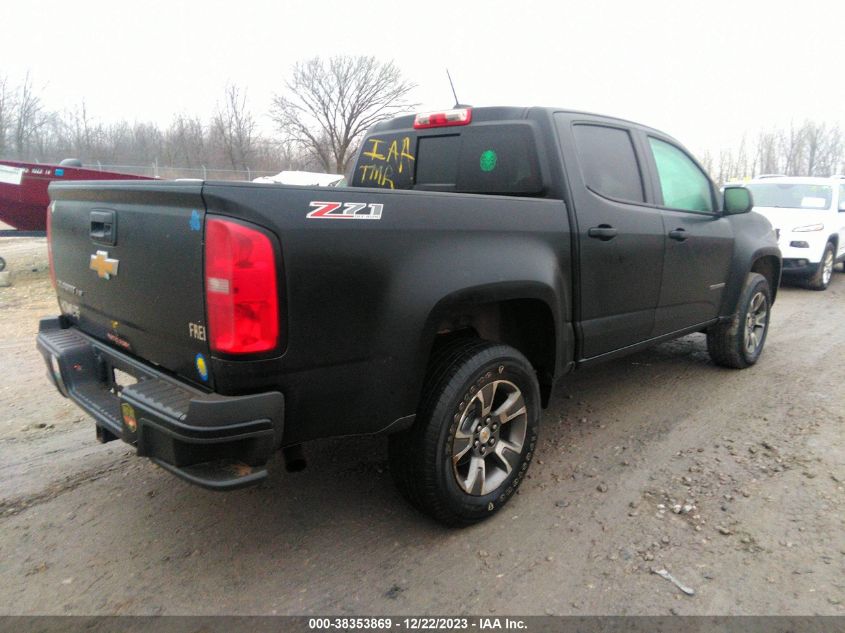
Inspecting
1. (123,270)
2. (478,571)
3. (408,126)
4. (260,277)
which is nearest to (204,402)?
(260,277)

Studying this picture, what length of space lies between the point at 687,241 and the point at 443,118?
6.08 feet

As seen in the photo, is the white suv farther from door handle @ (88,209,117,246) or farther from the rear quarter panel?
door handle @ (88,209,117,246)

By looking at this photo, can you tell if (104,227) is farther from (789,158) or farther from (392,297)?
(789,158)

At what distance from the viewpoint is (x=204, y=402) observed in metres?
2.02

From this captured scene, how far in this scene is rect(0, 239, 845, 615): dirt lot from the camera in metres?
2.34

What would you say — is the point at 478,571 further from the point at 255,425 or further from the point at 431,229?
the point at 431,229

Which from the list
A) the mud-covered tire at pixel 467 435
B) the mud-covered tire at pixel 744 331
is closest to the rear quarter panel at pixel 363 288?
the mud-covered tire at pixel 467 435

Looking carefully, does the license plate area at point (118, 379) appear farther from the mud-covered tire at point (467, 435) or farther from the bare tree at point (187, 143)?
the bare tree at point (187, 143)

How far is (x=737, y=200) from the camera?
440cm

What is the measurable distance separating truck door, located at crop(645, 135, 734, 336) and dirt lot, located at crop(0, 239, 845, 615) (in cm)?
73

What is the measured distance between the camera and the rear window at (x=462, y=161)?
329 cm

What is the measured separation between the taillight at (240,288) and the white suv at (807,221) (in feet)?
31.1

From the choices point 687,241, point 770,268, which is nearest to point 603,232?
point 687,241

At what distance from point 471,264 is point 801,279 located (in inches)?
356
